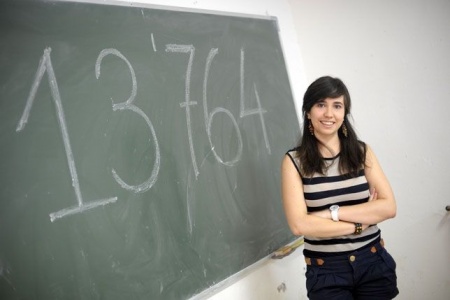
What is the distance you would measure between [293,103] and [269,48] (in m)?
0.44

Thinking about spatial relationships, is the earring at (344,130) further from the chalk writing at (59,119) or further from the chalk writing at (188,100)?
the chalk writing at (59,119)

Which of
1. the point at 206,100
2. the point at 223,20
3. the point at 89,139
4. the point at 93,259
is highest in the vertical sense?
the point at 223,20

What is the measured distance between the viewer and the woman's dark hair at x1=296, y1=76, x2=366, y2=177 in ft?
5.34

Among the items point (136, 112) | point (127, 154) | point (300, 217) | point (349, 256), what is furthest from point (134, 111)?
point (349, 256)

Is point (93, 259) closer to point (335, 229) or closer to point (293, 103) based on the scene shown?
point (335, 229)

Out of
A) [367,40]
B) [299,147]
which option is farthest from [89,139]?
[367,40]

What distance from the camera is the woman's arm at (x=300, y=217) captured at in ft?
5.07

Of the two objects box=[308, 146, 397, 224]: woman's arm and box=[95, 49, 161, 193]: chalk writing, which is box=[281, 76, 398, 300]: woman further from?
box=[95, 49, 161, 193]: chalk writing

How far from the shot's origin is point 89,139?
138cm

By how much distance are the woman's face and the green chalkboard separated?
1.73ft

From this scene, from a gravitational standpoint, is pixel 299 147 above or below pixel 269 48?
below

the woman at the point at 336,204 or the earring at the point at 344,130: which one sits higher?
the earring at the point at 344,130

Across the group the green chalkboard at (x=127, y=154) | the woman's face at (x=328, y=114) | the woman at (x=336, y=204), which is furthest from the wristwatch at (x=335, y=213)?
the green chalkboard at (x=127, y=154)

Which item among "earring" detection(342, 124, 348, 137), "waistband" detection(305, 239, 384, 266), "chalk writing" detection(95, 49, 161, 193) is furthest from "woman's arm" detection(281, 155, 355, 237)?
"chalk writing" detection(95, 49, 161, 193)
